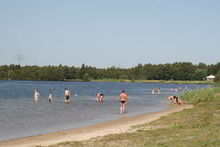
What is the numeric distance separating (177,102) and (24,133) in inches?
966

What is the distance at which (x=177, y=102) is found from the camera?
40406 millimetres

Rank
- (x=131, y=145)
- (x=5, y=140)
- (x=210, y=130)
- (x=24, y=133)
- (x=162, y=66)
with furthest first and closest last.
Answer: (x=162, y=66)
(x=24, y=133)
(x=5, y=140)
(x=210, y=130)
(x=131, y=145)

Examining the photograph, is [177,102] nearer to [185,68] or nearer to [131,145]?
[131,145]

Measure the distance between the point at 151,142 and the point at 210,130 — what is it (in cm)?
308

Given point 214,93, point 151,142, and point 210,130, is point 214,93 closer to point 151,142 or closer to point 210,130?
point 210,130

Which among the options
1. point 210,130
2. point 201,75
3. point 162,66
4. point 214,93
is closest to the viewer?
point 210,130

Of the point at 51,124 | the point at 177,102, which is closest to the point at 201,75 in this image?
the point at 177,102

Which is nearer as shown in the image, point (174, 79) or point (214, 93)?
point (214, 93)

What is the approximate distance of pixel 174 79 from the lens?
7574 inches

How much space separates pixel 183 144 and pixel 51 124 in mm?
13485

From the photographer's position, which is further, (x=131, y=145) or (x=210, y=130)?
(x=210, y=130)

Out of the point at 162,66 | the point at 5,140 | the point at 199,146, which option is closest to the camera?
the point at 199,146

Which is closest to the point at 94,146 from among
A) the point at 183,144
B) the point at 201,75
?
the point at 183,144

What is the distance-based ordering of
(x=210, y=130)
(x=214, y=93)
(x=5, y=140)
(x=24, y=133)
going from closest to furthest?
(x=210, y=130), (x=5, y=140), (x=24, y=133), (x=214, y=93)
